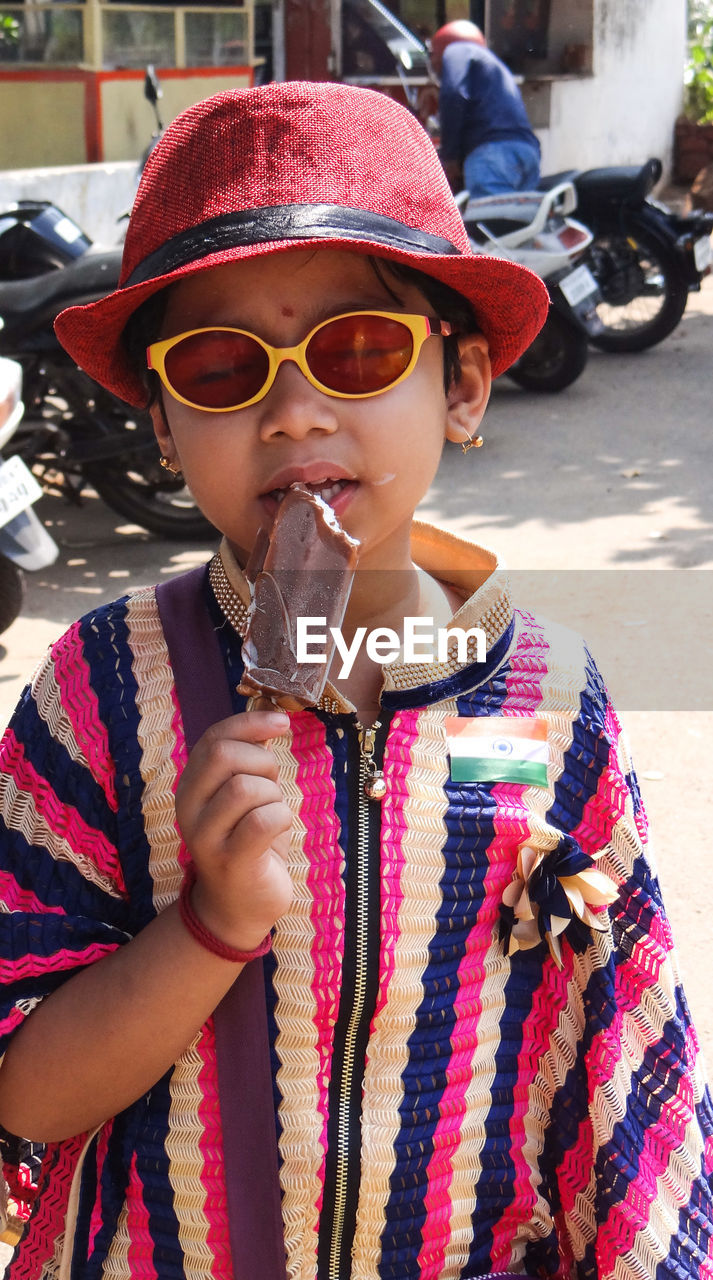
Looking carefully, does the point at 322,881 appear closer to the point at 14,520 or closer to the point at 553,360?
the point at 14,520

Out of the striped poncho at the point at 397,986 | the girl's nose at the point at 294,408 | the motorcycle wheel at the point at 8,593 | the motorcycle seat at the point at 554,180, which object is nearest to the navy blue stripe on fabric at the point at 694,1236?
the striped poncho at the point at 397,986

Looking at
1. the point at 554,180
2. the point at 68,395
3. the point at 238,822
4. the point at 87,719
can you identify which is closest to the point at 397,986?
the point at 238,822

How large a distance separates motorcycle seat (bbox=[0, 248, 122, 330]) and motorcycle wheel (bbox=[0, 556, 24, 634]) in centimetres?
110

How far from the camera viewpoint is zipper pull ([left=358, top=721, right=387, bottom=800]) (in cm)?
147

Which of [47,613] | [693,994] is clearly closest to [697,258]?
[47,613]

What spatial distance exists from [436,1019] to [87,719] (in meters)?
0.46

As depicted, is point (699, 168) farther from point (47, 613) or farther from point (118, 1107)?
point (118, 1107)

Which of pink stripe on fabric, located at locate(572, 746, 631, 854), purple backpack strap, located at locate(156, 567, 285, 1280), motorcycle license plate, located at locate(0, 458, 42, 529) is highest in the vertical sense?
pink stripe on fabric, located at locate(572, 746, 631, 854)

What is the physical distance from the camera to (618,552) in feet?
20.6

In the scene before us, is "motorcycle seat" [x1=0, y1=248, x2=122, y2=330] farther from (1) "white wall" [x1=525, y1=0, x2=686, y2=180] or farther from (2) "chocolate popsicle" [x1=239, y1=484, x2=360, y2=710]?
(1) "white wall" [x1=525, y1=0, x2=686, y2=180]

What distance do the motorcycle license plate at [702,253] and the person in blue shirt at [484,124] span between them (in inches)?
43.0

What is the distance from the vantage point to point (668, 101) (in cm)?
1692

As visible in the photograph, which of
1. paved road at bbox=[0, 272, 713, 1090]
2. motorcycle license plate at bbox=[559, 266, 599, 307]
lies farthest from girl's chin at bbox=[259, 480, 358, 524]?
motorcycle license plate at bbox=[559, 266, 599, 307]

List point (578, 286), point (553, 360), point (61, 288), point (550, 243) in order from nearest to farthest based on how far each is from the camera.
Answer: point (61, 288) < point (550, 243) < point (578, 286) < point (553, 360)
